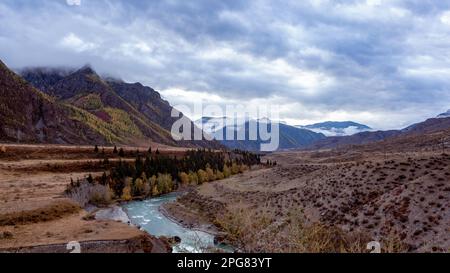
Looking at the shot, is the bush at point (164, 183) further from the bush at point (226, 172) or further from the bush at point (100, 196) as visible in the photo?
the bush at point (226, 172)

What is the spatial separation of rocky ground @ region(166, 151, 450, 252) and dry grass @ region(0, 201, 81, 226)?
21333 millimetres

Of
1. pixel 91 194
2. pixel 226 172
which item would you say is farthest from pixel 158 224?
pixel 226 172

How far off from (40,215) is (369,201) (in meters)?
45.2

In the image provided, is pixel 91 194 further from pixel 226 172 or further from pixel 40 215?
pixel 226 172

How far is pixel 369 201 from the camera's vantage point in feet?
187

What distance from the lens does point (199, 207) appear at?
86.5 metres

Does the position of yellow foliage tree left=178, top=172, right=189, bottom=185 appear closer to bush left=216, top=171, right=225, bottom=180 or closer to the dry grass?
bush left=216, top=171, right=225, bottom=180

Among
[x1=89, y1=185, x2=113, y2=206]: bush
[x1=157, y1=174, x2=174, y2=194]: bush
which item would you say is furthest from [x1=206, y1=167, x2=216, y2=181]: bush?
[x1=89, y1=185, x2=113, y2=206]: bush

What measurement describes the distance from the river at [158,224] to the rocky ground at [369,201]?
143 inches

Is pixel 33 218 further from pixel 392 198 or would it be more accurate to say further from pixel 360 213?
pixel 392 198

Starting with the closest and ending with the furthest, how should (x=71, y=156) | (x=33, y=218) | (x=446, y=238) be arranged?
(x=446, y=238)
(x=33, y=218)
(x=71, y=156)

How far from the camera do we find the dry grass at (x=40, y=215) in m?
53.4
